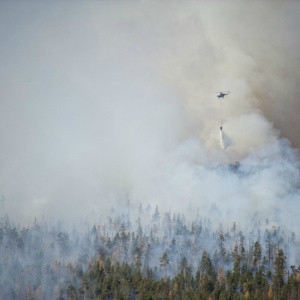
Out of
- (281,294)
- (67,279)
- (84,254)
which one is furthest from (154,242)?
(281,294)

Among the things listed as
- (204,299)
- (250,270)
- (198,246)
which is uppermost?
(198,246)

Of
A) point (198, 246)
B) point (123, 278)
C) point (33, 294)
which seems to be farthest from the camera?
point (198, 246)

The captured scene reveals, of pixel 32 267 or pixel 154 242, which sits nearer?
pixel 32 267

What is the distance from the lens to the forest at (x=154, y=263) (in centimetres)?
10981

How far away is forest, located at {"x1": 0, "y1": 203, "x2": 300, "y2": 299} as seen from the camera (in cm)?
10981

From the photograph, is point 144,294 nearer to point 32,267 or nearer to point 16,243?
point 32,267

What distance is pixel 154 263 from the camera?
13450cm

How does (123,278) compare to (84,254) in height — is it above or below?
below

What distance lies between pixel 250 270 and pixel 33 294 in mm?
51324

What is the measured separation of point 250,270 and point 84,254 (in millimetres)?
45111

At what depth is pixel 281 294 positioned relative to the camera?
344 ft

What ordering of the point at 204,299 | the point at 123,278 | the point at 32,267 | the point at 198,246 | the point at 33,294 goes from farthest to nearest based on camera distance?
the point at 198,246, the point at 32,267, the point at 33,294, the point at 123,278, the point at 204,299

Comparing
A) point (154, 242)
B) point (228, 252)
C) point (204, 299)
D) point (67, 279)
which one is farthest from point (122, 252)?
point (204, 299)

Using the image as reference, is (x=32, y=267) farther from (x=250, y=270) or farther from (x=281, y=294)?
(x=281, y=294)
